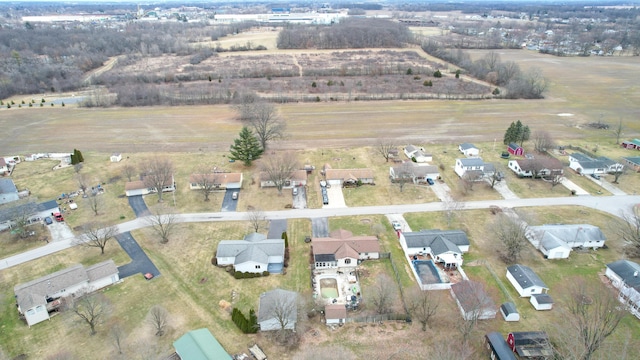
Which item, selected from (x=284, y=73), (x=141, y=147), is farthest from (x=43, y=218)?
(x=284, y=73)

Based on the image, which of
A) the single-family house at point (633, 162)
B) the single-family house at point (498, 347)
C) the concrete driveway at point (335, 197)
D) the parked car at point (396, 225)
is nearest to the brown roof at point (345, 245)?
the parked car at point (396, 225)

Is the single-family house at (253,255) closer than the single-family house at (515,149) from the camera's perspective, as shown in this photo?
Yes

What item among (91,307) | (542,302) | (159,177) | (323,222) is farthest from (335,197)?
(91,307)

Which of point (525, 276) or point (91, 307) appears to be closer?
point (91, 307)

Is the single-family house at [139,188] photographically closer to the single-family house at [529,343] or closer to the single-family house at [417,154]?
the single-family house at [417,154]

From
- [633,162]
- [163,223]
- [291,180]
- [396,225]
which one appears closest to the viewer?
[163,223]

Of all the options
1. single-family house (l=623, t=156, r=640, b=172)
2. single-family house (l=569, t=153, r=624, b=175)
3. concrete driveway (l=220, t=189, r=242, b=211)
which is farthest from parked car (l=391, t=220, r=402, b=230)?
single-family house (l=623, t=156, r=640, b=172)

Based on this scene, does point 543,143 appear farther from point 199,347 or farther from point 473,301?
point 199,347

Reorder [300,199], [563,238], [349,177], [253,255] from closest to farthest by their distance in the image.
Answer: [253,255]
[563,238]
[300,199]
[349,177]
